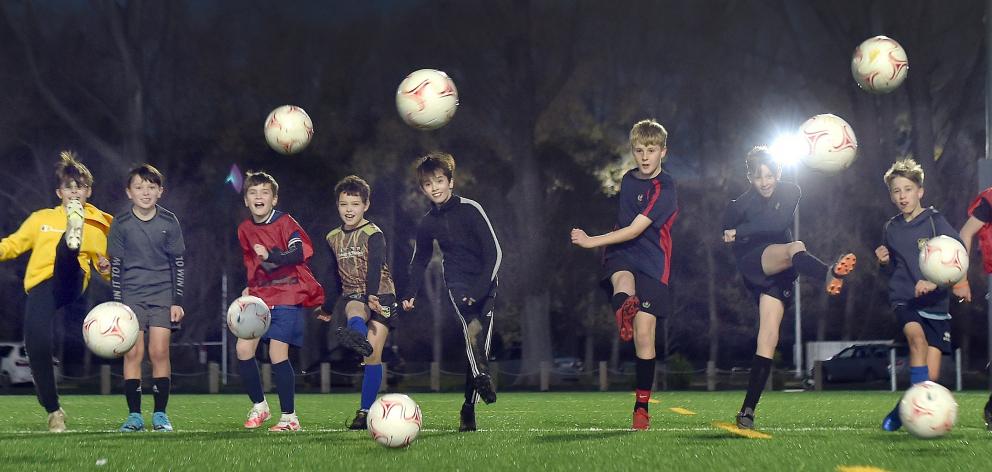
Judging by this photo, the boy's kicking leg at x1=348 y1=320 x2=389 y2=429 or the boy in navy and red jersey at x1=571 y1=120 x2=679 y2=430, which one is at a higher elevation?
the boy in navy and red jersey at x1=571 y1=120 x2=679 y2=430

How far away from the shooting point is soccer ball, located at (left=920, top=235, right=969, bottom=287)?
330 inches

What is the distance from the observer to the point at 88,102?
3284 centimetres

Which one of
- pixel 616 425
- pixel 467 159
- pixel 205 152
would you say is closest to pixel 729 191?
pixel 467 159

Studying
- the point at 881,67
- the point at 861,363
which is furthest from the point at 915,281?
the point at 861,363

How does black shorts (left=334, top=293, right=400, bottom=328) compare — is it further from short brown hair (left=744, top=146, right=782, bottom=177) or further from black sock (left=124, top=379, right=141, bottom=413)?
short brown hair (left=744, top=146, right=782, bottom=177)

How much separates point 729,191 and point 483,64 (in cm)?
970

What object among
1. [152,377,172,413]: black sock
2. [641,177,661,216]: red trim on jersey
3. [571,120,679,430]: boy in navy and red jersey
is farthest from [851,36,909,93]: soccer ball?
[152,377,172,413]: black sock

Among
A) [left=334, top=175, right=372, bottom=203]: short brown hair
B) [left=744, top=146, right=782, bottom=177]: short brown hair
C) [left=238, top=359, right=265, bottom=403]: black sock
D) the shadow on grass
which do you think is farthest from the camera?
[left=238, top=359, right=265, bottom=403]: black sock

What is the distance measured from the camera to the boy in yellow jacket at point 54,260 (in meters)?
9.50

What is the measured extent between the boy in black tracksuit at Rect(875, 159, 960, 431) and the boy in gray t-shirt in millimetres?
5242

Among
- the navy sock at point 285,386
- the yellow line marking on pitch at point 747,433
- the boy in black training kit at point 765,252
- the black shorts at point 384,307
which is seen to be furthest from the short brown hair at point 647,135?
the navy sock at point 285,386

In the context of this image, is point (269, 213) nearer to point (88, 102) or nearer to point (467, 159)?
point (467, 159)

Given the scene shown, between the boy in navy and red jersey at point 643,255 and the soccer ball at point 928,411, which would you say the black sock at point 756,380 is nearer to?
the boy in navy and red jersey at point 643,255

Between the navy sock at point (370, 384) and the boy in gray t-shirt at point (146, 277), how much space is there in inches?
57.5
